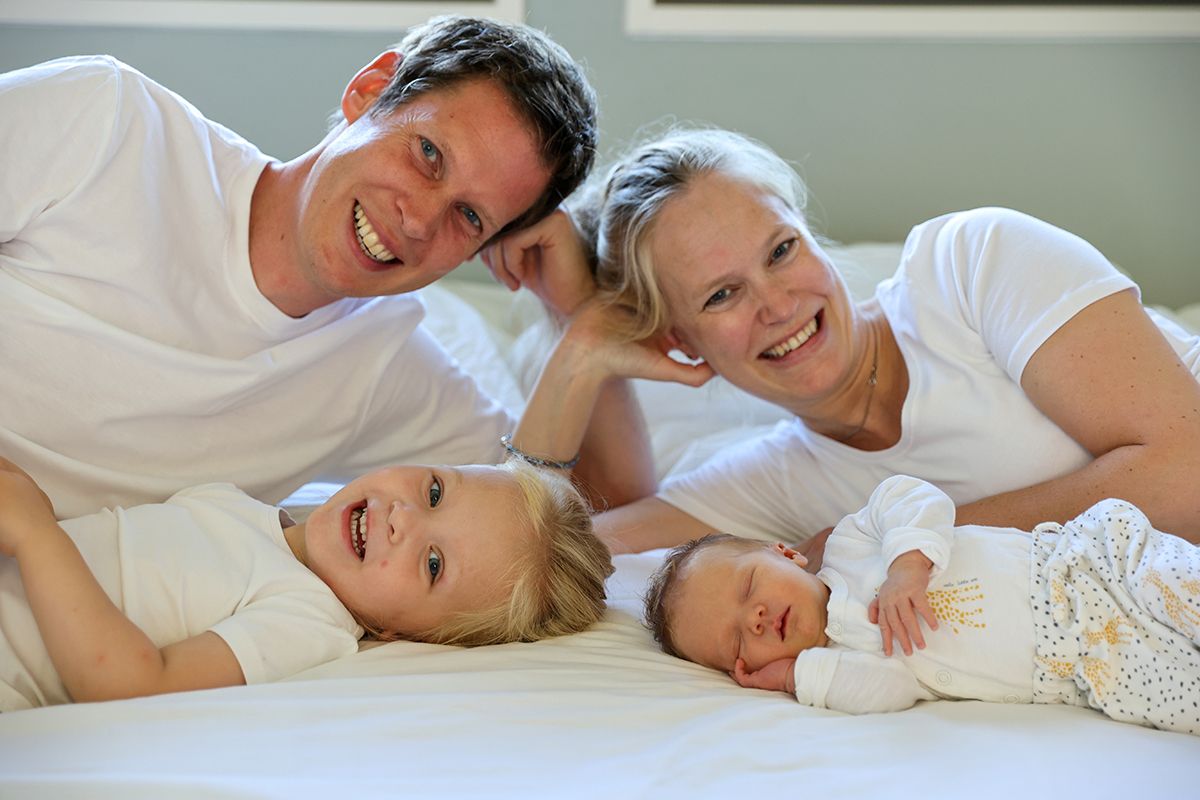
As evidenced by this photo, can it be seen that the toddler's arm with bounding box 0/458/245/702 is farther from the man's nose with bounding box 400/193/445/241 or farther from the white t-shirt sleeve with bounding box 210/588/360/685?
the man's nose with bounding box 400/193/445/241

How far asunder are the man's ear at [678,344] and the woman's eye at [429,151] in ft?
1.92

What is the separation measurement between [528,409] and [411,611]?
0.67 metres

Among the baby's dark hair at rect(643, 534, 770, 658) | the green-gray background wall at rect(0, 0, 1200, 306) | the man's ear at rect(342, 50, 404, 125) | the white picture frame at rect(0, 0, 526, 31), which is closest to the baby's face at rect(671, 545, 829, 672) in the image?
the baby's dark hair at rect(643, 534, 770, 658)

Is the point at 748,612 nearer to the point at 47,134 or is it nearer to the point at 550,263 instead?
the point at 550,263

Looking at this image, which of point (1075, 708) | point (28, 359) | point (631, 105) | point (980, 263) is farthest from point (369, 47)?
point (1075, 708)

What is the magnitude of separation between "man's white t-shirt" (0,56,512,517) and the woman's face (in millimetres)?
607

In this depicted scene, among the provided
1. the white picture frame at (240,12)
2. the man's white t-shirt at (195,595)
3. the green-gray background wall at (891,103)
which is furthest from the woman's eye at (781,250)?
the white picture frame at (240,12)

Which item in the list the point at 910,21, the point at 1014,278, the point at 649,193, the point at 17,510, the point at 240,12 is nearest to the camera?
the point at 17,510

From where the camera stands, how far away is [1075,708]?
1375mm

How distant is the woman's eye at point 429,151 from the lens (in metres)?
1.71

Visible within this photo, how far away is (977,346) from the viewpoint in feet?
5.86

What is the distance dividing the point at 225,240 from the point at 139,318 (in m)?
0.19

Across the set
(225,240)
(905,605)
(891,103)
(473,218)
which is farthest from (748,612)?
(891,103)

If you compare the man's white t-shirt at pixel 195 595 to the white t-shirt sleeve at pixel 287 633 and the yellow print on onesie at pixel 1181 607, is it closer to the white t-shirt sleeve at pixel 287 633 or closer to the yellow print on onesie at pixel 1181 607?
the white t-shirt sleeve at pixel 287 633
